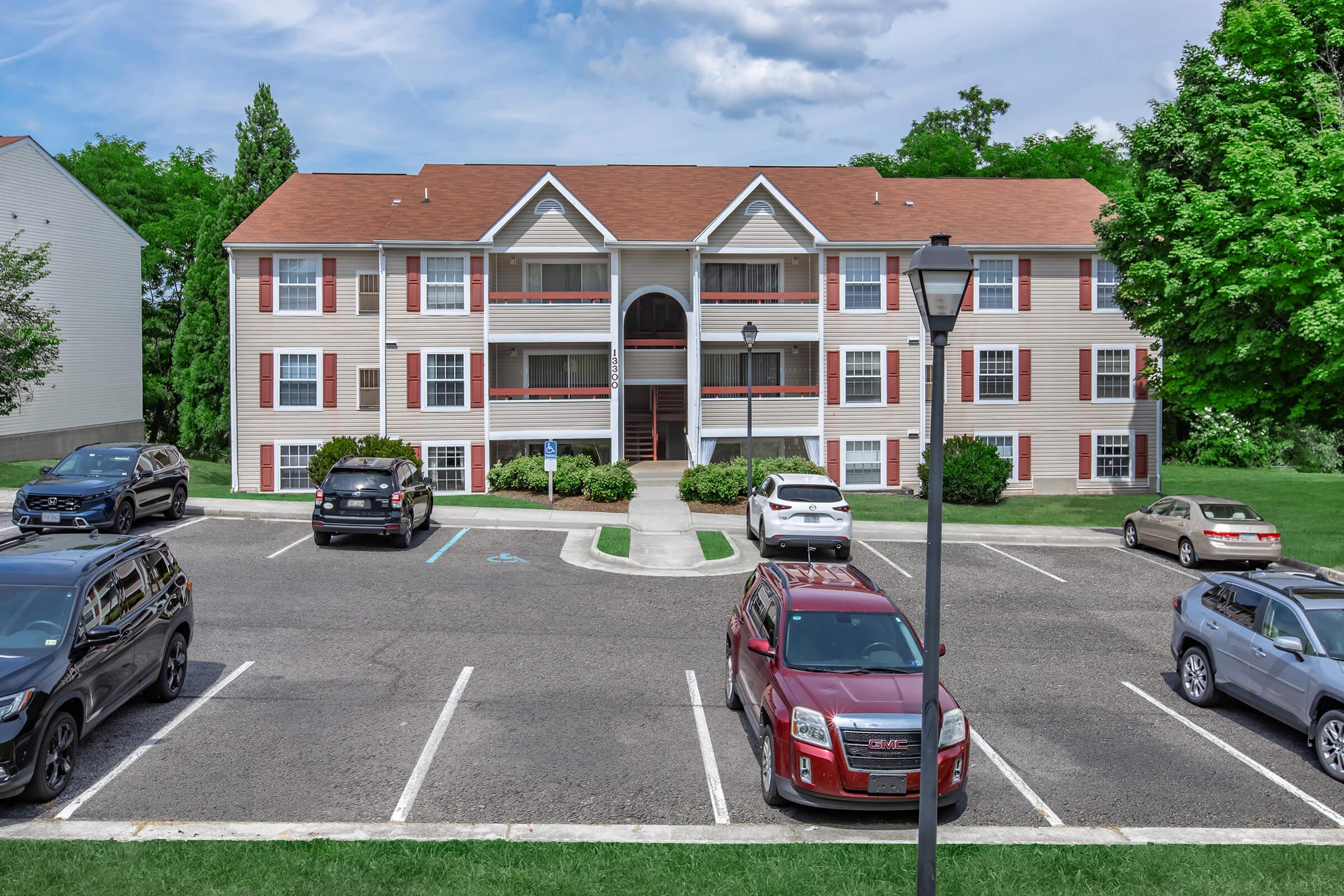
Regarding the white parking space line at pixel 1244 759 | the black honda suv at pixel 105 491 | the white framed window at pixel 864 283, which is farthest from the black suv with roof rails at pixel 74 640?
the white framed window at pixel 864 283

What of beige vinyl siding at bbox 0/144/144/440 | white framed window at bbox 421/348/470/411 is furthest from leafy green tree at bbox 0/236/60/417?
white framed window at bbox 421/348/470/411

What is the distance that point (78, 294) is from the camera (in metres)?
41.2

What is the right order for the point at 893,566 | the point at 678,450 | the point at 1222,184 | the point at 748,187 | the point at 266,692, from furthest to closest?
1. the point at 678,450
2. the point at 748,187
3. the point at 1222,184
4. the point at 893,566
5. the point at 266,692

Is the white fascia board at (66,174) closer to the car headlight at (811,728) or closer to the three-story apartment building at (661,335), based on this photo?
the three-story apartment building at (661,335)

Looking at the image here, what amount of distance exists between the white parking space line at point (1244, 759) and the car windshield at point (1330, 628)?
53.9 inches

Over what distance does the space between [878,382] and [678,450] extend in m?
7.40

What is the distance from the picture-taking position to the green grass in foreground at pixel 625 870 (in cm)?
716

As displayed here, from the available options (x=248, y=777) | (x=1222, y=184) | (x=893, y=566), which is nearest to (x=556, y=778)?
(x=248, y=777)

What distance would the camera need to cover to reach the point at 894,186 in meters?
37.2

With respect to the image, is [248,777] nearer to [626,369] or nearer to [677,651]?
[677,651]

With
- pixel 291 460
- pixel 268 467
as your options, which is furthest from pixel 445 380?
pixel 268 467

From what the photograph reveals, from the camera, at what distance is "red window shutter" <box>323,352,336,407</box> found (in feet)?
108

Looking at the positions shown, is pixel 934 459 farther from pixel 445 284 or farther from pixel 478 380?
pixel 445 284

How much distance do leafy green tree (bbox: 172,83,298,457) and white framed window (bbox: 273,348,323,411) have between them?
Answer: 35.1ft
